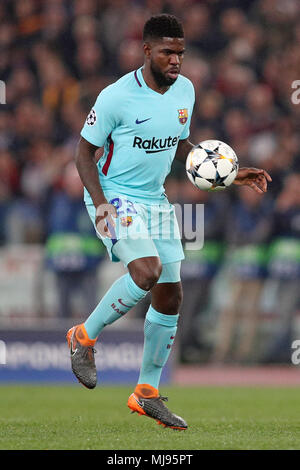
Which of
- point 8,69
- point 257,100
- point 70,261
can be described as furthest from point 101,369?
point 8,69

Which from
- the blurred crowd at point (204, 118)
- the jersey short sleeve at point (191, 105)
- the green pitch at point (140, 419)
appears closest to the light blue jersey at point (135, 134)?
the jersey short sleeve at point (191, 105)

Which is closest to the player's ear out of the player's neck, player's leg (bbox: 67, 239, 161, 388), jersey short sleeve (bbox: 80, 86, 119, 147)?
the player's neck

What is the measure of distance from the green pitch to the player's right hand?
1.28 metres

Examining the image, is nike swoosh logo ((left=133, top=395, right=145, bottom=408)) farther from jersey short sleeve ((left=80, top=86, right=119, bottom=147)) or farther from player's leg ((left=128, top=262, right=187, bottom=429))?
jersey short sleeve ((left=80, top=86, right=119, bottom=147))

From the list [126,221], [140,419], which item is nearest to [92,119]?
[126,221]

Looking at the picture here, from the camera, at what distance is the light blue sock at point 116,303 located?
20.2 feet

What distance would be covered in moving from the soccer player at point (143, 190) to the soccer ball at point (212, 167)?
5.7 inches

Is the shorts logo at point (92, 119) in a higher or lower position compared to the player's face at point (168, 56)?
lower

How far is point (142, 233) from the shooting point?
6.24m

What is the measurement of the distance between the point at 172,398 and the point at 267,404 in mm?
1073

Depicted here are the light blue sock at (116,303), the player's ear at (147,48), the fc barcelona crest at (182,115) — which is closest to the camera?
the light blue sock at (116,303)

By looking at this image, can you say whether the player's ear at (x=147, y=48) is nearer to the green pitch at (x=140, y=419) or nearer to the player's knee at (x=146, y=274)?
the player's knee at (x=146, y=274)

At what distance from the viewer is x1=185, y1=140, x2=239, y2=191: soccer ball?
20.9 ft
